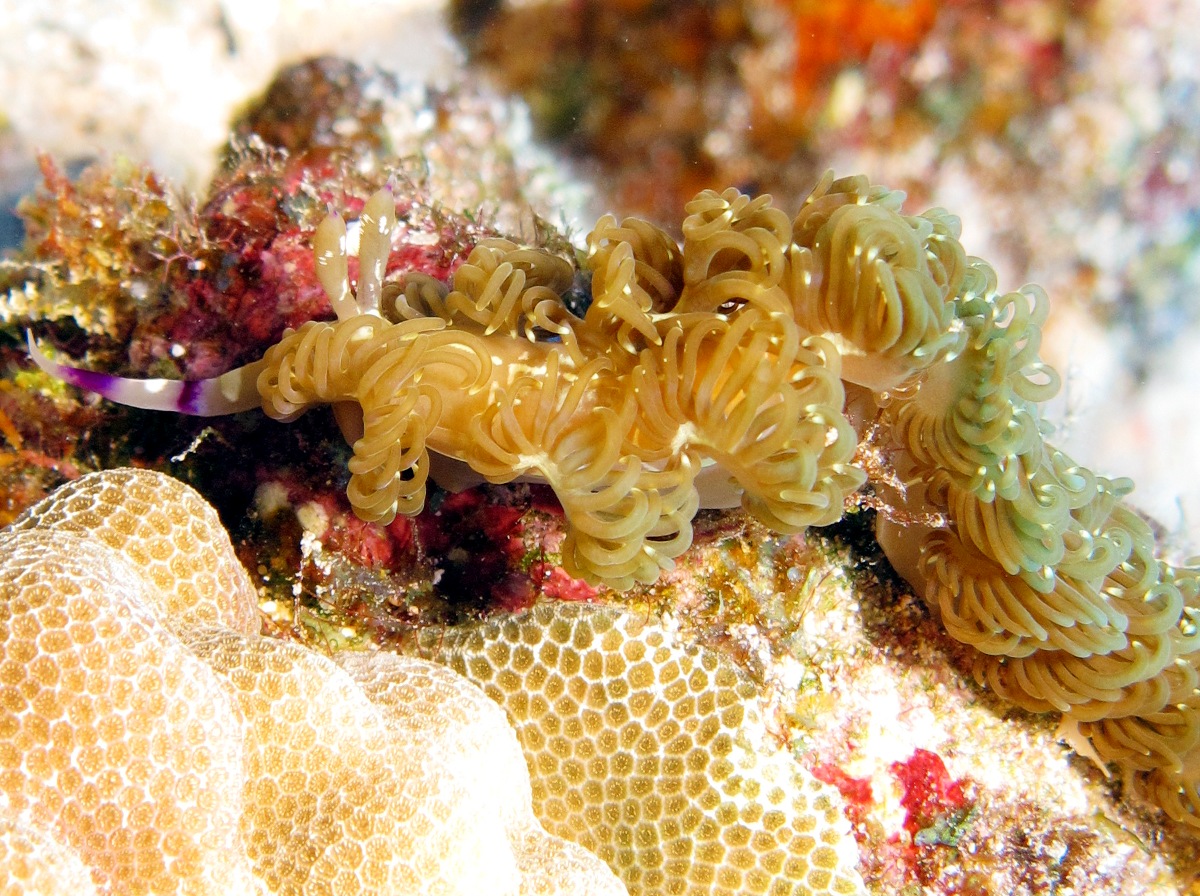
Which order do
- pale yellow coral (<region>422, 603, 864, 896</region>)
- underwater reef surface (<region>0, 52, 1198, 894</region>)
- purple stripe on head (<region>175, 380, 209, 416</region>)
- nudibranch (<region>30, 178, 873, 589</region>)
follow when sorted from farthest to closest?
underwater reef surface (<region>0, 52, 1198, 894</region>)
pale yellow coral (<region>422, 603, 864, 896</region>)
purple stripe on head (<region>175, 380, 209, 416</region>)
nudibranch (<region>30, 178, 873, 589</region>)

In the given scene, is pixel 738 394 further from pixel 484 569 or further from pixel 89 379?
pixel 89 379

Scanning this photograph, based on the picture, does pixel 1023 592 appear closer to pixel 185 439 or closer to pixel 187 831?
pixel 187 831

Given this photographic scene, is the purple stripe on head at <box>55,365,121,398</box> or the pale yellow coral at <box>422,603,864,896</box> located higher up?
the purple stripe on head at <box>55,365,121,398</box>

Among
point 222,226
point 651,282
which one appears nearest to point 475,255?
point 651,282

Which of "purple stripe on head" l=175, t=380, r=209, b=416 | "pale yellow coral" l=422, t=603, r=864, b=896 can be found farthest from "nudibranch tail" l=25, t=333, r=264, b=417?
"pale yellow coral" l=422, t=603, r=864, b=896

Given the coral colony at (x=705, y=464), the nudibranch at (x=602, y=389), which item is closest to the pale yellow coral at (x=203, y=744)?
the coral colony at (x=705, y=464)

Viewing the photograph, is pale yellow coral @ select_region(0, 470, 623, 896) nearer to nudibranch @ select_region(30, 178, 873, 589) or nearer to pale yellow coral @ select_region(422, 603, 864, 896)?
pale yellow coral @ select_region(422, 603, 864, 896)

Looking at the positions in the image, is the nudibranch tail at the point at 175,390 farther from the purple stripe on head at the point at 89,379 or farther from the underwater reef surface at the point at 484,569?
the underwater reef surface at the point at 484,569

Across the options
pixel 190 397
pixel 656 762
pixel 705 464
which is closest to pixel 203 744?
pixel 190 397
